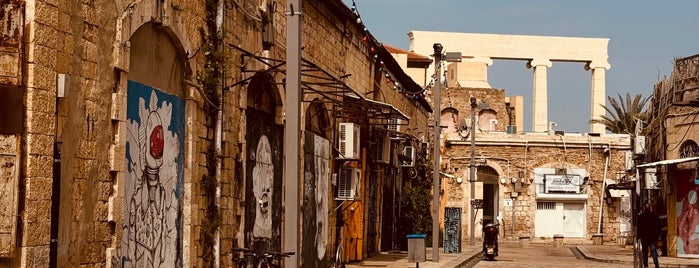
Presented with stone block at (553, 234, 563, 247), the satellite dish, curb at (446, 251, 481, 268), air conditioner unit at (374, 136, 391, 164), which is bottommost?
curb at (446, 251, 481, 268)

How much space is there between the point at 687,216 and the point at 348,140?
50.5 feet

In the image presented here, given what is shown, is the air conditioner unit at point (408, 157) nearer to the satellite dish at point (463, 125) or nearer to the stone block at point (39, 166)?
the satellite dish at point (463, 125)

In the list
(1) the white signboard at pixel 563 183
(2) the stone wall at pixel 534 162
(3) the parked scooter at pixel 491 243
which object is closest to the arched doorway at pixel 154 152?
(3) the parked scooter at pixel 491 243

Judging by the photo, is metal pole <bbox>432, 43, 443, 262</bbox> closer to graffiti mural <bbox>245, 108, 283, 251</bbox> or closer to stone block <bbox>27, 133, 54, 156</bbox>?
graffiti mural <bbox>245, 108, 283, 251</bbox>

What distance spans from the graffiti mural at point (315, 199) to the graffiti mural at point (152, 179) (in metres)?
6.81

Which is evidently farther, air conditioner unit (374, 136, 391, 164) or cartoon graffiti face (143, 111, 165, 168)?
air conditioner unit (374, 136, 391, 164)

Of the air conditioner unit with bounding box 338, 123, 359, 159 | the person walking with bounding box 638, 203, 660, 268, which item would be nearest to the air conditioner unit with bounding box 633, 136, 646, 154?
the person walking with bounding box 638, 203, 660, 268

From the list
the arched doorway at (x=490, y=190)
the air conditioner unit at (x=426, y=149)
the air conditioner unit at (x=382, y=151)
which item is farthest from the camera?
the arched doorway at (x=490, y=190)

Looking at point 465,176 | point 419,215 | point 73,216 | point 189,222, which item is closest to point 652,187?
point 419,215

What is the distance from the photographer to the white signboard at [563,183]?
55312mm

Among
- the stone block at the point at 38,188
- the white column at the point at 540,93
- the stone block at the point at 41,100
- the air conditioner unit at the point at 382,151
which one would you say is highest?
the white column at the point at 540,93

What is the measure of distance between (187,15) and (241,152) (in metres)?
2.87

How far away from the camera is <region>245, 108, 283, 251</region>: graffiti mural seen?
16.5m

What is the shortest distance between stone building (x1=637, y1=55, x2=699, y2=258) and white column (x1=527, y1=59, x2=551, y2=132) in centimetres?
3307
